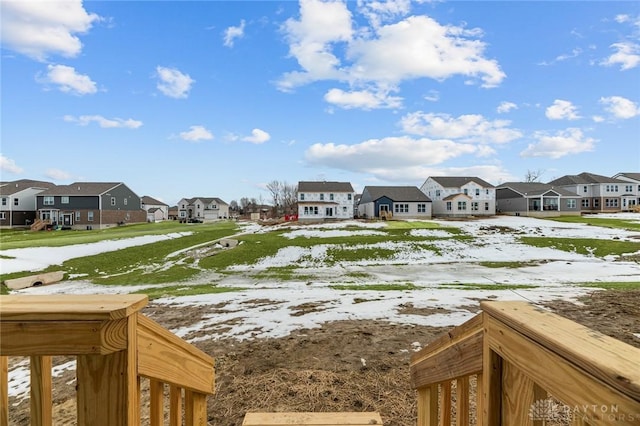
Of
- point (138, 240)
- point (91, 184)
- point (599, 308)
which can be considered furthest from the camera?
point (91, 184)

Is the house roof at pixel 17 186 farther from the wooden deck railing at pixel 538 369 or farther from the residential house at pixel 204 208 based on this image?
the wooden deck railing at pixel 538 369

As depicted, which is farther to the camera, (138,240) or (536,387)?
(138,240)

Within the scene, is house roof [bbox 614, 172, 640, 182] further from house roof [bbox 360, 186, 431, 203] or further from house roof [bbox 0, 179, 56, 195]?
house roof [bbox 0, 179, 56, 195]

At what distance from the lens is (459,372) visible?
68.2 inches

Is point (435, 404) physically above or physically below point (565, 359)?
below

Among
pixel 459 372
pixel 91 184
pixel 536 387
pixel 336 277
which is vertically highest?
pixel 91 184

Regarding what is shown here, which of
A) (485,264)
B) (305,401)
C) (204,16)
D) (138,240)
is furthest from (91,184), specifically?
(305,401)

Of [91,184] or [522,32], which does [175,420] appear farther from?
[91,184]

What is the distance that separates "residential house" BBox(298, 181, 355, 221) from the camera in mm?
47219

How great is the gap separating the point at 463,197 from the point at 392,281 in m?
38.9

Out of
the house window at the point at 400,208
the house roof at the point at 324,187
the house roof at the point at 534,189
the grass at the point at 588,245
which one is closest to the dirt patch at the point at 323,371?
the grass at the point at 588,245

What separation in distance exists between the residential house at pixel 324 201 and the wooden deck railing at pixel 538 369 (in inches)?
1782

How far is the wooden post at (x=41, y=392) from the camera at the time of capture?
1.25 metres

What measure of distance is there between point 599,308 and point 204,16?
625 inches
